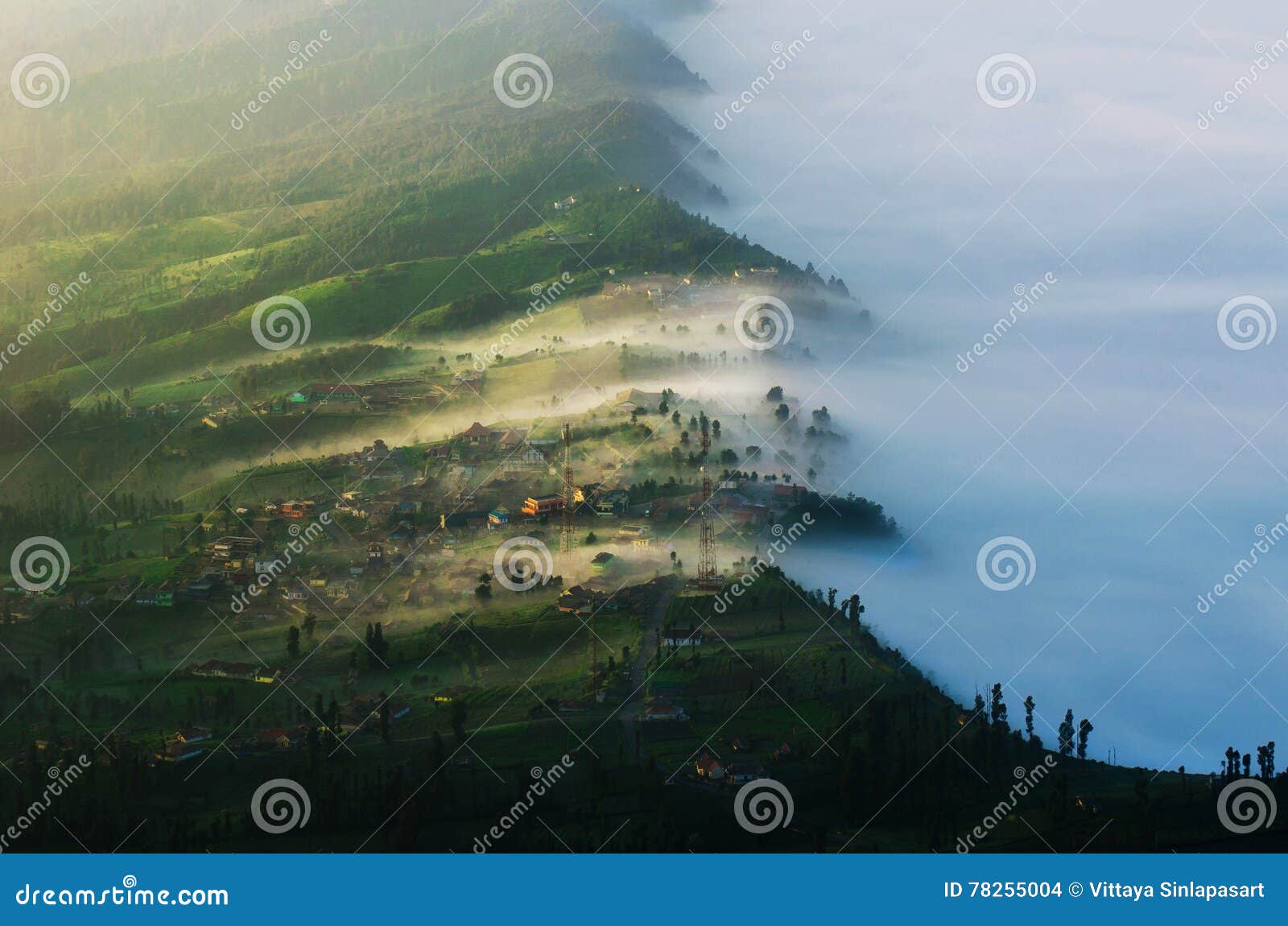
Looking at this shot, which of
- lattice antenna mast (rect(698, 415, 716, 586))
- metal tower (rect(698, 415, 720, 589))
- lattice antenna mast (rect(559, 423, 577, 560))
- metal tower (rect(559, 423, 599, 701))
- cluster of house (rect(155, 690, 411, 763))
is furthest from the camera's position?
lattice antenna mast (rect(559, 423, 577, 560))

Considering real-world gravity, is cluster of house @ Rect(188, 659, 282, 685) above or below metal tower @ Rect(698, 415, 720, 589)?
below

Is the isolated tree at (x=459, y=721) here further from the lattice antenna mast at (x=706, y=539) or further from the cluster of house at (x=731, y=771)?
the lattice antenna mast at (x=706, y=539)

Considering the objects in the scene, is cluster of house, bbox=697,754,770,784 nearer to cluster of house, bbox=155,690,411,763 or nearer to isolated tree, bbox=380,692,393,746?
isolated tree, bbox=380,692,393,746

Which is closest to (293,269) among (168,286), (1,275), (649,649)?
(168,286)

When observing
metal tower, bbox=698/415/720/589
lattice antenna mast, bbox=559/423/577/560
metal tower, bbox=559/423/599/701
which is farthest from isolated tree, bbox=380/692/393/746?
metal tower, bbox=698/415/720/589

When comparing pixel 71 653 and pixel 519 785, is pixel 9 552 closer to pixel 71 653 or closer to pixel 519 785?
pixel 71 653

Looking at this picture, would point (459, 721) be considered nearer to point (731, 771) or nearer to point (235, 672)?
point (731, 771)

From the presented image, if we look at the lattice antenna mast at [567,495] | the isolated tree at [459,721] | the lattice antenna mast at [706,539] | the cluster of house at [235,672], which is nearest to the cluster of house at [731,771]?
the isolated tree at [459,721]

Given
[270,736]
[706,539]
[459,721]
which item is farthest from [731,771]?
[706,539]
